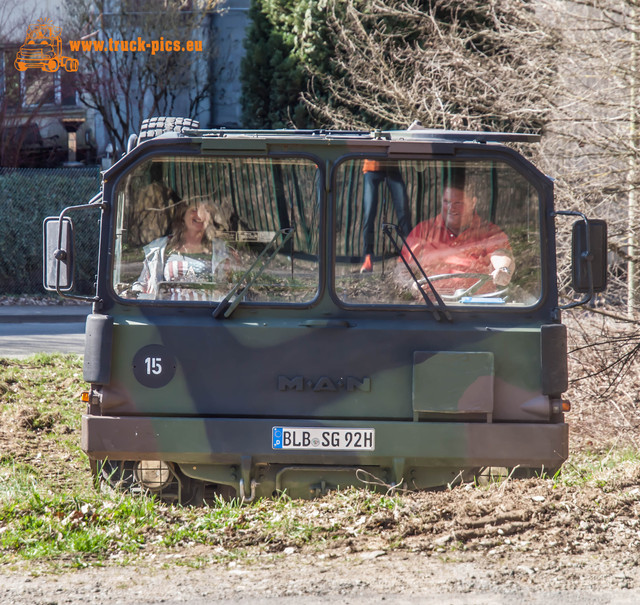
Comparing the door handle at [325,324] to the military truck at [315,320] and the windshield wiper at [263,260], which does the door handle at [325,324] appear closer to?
the military truck at [315,320]

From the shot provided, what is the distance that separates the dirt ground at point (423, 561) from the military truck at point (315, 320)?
349 millimetres

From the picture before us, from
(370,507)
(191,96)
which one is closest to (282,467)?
(370,507)

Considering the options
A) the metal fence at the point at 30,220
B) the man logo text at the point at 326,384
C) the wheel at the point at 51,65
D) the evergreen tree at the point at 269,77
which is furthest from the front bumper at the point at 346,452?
the wheel at the point at 51,65

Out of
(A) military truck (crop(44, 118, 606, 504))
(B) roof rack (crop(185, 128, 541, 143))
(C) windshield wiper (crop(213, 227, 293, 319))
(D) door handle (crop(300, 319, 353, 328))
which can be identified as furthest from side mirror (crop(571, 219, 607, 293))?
(C) windshield wiper (crop(213, 227, 293, 319))

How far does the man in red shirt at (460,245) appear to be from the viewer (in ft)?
15.6

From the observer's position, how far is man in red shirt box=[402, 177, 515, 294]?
474 cm

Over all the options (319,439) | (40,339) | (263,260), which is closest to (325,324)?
(263,260)

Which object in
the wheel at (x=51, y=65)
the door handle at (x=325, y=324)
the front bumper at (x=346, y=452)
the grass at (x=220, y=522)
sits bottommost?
the grass at (x=220, y=522)

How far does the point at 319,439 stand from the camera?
15.2 ft

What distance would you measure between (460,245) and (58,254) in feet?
7.22

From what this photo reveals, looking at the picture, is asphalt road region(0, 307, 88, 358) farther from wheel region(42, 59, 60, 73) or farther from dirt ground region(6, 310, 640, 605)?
dirt ground region(6, 310, 640, 605)

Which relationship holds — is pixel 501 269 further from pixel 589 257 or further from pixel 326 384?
pixel 326 384

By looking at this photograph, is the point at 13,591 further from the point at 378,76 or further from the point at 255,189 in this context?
the point at 378,76

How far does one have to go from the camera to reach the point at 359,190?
471 centimetres
